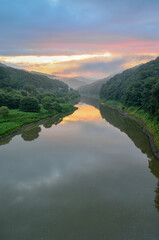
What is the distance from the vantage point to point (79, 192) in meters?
19.9

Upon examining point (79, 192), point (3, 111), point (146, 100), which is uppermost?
point (146, 100)

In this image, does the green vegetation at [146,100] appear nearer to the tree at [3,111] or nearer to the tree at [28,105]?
the tree at [28,105]

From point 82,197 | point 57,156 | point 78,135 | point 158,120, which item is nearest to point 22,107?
point 78,135

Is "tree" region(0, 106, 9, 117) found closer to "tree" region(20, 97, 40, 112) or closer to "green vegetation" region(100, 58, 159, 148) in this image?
"tree" region(20, 97, 40, 112)

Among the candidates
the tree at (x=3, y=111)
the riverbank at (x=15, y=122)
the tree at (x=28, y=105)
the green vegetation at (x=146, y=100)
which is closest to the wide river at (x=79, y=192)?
the riverbank at (x=15, y=122)

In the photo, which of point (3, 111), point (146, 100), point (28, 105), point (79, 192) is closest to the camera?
point (79, 192)

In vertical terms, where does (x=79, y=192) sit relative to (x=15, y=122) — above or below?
above

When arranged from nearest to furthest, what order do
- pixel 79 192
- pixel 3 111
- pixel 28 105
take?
pixel 79 192, pixel 3 111, pixel 28 105

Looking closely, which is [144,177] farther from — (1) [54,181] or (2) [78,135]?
(2) [78,135]

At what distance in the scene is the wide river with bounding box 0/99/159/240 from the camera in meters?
14.7

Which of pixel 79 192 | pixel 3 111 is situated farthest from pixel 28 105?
pixel 79 192

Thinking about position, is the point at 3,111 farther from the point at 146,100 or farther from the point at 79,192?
the point at 146,100

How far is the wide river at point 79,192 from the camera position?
14.7 metres

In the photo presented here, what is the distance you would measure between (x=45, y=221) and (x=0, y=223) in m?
3.96
